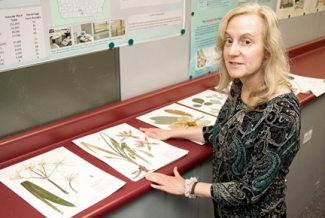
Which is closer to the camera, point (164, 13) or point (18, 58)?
point (18, 58)

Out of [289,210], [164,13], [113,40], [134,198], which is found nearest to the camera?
[134,198]

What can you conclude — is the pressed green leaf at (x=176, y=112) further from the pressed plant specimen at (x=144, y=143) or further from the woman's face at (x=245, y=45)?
the woman's face at (x=245, y=45)

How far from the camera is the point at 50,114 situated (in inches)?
51.4

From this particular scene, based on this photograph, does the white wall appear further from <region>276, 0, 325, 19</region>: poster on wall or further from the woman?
<region>276, 0, 325, 19</region>: poster on wall

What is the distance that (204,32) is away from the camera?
1.83 metres

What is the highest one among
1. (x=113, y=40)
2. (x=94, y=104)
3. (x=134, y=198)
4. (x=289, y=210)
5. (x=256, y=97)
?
(x=113, y=40)

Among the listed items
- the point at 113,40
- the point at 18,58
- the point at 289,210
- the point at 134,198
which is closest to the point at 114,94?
the point at 113,40

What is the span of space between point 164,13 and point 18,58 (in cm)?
68

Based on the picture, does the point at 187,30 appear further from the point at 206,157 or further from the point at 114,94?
the point at 206,157

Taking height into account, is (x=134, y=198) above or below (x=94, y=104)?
below

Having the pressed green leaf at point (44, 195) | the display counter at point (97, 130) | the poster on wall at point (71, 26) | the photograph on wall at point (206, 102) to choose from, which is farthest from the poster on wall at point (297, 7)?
the pressed green leaf at point (44, 195)

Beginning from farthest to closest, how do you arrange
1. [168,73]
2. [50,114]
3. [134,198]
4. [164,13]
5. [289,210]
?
[289,210] → [168,73] → [164,13] → [50,114] → [134,198]

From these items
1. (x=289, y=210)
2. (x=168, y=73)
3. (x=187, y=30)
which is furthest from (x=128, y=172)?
(x=289, y=210)

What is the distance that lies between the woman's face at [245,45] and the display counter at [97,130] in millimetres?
364
